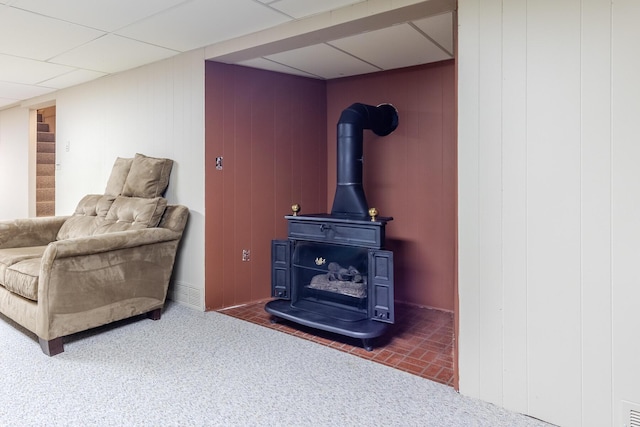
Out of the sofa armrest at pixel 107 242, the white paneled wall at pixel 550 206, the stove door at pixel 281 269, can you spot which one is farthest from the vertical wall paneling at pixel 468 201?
the sofa armrest at pixel 107 242

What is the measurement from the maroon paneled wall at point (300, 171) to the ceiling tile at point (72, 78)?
1.55 metres

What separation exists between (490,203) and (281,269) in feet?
5.69

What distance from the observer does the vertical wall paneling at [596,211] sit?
1.69 meters

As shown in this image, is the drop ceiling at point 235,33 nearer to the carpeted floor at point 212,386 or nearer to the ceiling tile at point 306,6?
the ceiling tile at point 306,6

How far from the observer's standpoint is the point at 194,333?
2.93 metres

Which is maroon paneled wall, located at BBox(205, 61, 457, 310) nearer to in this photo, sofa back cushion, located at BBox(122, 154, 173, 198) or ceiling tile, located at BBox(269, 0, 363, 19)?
sofa back cushion, located at BBox(122, 154, 173, 198)

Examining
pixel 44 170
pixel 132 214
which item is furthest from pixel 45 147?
pixel 132 214

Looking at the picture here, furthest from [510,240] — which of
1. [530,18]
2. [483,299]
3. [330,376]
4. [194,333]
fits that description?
[194,333]

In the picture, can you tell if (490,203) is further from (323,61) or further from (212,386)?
(323,61)

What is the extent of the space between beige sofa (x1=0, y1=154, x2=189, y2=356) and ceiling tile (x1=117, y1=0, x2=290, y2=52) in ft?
3.34

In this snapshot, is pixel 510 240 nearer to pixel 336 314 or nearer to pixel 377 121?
pixel 336 314

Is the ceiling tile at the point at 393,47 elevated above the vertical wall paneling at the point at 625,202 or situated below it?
above

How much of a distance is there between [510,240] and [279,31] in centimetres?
197

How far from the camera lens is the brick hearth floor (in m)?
2.45
